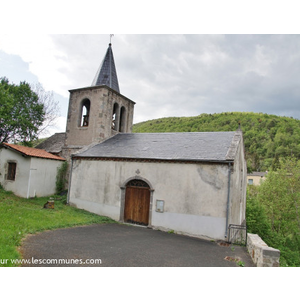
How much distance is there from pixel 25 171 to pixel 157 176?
899 centimetres

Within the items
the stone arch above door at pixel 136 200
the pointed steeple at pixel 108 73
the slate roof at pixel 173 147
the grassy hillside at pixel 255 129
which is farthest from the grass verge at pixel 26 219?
the grassy hillside at pixel 255 129

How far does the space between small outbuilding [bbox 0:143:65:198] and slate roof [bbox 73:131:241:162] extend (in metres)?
2.92

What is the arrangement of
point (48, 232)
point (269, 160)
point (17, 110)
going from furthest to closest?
point (269, 160) → point (17, 110) → point (48, 232)

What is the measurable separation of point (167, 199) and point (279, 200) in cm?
1975

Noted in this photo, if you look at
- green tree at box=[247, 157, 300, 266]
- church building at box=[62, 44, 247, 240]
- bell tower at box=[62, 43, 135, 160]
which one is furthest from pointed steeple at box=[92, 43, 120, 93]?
green tree at box=[247, 157, 300, 266]

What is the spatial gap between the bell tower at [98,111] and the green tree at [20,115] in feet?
13.0

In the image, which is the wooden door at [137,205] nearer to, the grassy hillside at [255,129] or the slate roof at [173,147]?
the slate roof at [173,147]

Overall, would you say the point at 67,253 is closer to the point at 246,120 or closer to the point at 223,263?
the point at 223,263

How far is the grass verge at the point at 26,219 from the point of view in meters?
6.57

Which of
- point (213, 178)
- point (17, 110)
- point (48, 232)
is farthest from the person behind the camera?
point (17, 110)

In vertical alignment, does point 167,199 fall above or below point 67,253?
above

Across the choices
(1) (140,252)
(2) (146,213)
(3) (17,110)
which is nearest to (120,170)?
(2) (146,213)

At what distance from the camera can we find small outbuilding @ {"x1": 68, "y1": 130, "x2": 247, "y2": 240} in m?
10.9

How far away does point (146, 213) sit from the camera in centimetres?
1256
